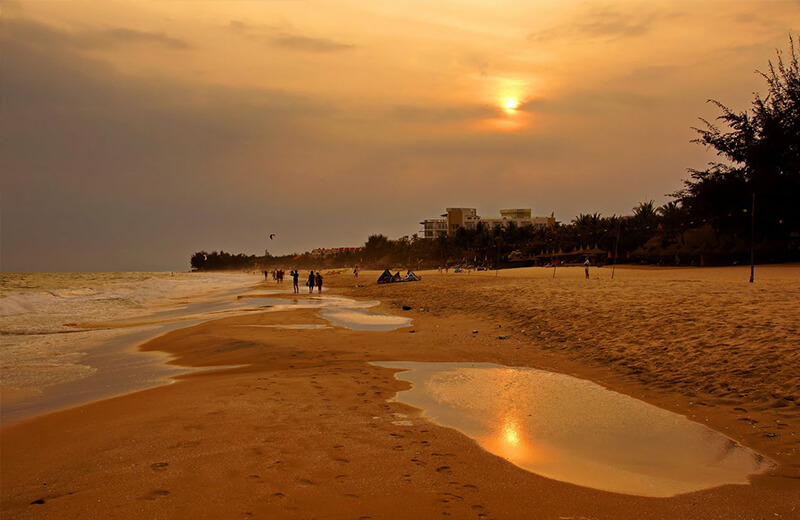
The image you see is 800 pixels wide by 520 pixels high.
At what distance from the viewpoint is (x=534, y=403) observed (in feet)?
26.2

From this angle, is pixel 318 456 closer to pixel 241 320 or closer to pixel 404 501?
pixel 404 501

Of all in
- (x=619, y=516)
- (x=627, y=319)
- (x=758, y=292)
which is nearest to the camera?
(x=619, y=516)

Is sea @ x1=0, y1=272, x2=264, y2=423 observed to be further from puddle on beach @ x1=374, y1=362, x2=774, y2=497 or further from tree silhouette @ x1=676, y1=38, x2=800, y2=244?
tree silhouette @ x1=676, y1=38, x2=800, y2=244

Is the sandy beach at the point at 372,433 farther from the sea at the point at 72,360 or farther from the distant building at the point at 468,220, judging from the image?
the distant building at the point at 468,220

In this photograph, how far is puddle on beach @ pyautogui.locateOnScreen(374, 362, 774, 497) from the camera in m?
5.07

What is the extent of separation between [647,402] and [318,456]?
5.33 metres

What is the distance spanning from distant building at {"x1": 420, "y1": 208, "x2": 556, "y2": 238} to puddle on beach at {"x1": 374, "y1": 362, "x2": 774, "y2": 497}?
154 metres

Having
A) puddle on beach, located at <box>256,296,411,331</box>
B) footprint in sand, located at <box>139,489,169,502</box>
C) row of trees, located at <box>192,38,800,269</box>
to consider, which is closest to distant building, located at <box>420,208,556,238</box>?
row of trees, located at <box>192,38,800,269</box>

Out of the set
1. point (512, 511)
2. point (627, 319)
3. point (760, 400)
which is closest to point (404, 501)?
point (512, 511)

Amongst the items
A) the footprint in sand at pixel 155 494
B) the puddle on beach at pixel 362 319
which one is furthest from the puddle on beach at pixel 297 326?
the footprint in sand at pixel 155 494

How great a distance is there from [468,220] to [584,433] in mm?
169331

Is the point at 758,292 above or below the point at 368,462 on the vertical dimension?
above

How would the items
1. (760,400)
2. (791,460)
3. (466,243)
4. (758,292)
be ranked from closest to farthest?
1. (791,460)
2. (760,400)
3. (758,292)
4. (466,243)

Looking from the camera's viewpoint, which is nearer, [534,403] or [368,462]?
[368,462]
